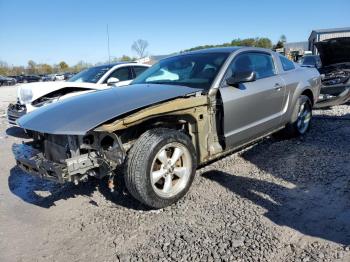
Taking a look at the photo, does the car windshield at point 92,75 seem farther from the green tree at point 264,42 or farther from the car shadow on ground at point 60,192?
the green tree at point 264,42

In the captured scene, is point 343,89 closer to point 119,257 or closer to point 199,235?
point 199,235

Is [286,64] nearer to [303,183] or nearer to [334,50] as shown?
[303,183]

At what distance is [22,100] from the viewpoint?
24.0ft

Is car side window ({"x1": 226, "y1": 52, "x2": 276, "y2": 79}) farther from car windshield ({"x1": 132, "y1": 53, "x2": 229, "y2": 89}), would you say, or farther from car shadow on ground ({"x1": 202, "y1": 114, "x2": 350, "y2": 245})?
car shadow on ground ({"x1": 202, "y1": 114, "x2": 350, "y2": 245})

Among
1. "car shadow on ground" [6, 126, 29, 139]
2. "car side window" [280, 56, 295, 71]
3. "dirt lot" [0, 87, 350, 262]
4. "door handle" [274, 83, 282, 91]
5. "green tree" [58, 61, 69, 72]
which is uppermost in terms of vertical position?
"green tree" [58, 61, 69, 72]

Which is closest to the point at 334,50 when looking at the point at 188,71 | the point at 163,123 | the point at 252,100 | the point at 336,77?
the point at 336,77

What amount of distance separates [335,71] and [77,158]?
7462mm

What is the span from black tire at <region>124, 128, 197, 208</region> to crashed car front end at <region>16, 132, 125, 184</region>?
139 mm

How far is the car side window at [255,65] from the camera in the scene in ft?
14.5

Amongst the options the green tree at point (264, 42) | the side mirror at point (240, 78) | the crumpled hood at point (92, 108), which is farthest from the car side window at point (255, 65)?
the green tree at point (264, 42)

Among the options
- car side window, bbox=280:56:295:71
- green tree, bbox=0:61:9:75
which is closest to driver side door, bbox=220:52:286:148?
car side window, bbox=280:56:295:71

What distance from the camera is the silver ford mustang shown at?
3.27m

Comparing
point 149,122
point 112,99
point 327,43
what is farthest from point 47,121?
point 327,43

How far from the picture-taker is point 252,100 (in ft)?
14.6
